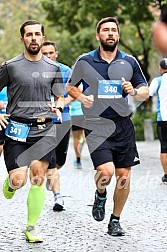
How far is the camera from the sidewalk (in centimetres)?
632

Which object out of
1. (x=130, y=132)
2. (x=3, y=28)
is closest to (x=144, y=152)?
(x=130, y=132)

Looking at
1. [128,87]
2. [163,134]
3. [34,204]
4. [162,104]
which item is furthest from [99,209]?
[162,104]

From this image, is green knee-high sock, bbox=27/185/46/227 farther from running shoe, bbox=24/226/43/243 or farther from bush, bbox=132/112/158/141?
bush, bbox=132/112/158/141

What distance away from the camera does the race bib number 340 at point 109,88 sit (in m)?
6.75

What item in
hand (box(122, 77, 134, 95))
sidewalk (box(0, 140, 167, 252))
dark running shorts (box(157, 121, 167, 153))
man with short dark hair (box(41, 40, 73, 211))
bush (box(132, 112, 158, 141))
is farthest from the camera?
bush (box(132, 112, 158, 141))

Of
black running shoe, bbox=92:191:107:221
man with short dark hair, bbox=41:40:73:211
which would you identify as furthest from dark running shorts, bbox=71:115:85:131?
black running shoe, bbox=92:191:107:221

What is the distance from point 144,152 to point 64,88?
10.9m

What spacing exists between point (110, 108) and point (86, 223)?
1462 millimetres

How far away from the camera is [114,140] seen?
6750 mm

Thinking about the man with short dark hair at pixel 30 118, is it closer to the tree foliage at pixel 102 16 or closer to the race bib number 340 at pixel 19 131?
the race bib number 340 at pixel 19 131

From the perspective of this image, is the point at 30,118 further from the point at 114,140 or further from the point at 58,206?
the point at 58,206

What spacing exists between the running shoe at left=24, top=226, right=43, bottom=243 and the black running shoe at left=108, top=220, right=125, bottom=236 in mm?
724

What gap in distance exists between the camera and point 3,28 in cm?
3866

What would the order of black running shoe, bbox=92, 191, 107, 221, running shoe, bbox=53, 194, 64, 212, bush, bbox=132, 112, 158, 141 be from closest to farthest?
1. black running shoe, bbox=92, 191, 107, 221
2. running shoe, bbox=53, 194, 64, 212
3. bush, bbox=132, 112, 158, 141
